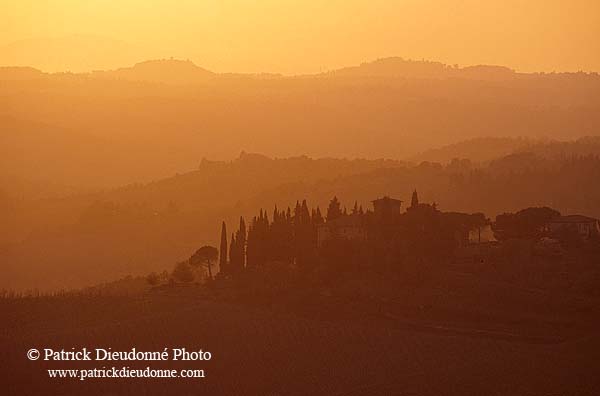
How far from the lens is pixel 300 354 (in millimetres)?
57375

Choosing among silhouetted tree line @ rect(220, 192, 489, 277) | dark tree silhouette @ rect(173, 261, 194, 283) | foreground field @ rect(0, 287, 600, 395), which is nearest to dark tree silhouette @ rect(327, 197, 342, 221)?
silhouetted tree line @ rect(220, 192, 489, 277)

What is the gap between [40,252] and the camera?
498ft

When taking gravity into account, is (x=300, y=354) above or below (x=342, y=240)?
below

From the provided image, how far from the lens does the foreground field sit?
52.9 meters

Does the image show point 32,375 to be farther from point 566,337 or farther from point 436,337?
point 566,337

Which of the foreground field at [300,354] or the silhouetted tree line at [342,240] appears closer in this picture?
the foreground field at [300,354]

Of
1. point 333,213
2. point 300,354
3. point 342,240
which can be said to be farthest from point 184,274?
point 300,354

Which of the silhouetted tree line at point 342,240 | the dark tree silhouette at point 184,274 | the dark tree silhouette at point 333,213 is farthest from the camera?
the dark tree silhouette at point 333,213

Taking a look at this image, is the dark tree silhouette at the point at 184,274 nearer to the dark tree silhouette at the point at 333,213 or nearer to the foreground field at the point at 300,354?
the dark tree silhouette at the point at 333,213

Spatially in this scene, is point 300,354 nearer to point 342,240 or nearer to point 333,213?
point 342,240

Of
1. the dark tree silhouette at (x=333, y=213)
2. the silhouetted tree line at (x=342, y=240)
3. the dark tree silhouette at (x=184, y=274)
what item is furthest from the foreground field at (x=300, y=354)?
the dark tree silhouette at (x=333, y=213)

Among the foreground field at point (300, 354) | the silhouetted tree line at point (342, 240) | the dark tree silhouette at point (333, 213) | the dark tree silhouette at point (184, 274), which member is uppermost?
the dark tree silhouette at point (333, 213)

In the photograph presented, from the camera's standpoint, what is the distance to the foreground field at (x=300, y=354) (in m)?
52.9

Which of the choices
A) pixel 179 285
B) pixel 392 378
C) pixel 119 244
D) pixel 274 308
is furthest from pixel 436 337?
pixel 119 244
